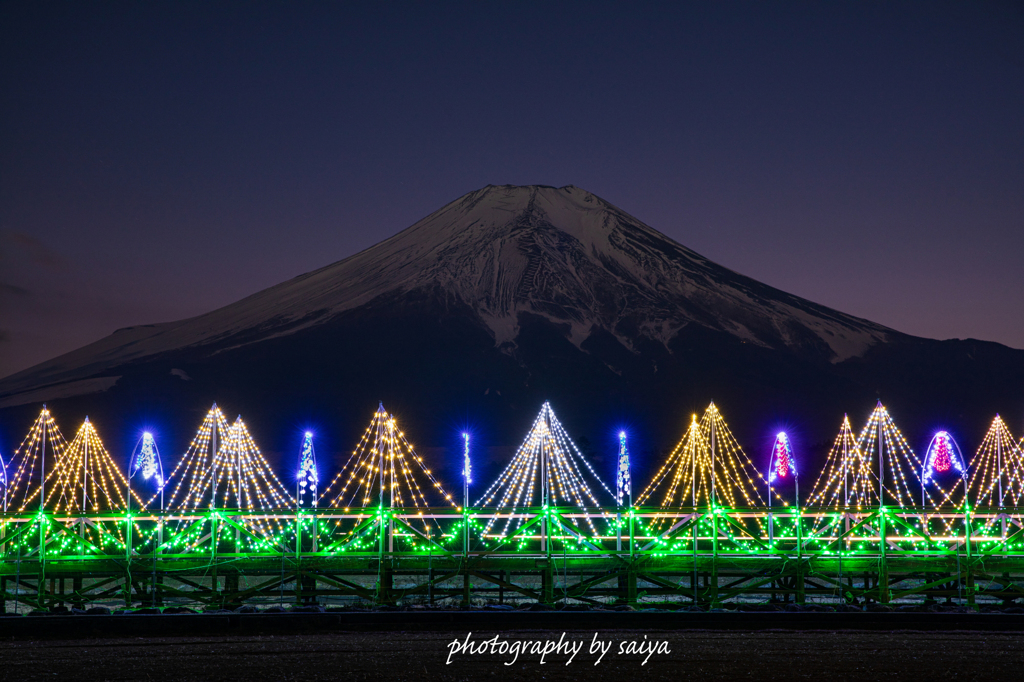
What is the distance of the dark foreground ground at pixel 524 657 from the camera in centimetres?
2411

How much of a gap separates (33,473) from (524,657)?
103439 millimetres

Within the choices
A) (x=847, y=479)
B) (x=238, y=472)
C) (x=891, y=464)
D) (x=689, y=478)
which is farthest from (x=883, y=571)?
(x=847, y=479)

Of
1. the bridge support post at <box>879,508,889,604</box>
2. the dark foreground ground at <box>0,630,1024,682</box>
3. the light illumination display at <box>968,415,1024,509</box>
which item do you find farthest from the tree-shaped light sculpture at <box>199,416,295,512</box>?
the light illumination display at <box>968,415,1024,509</box>

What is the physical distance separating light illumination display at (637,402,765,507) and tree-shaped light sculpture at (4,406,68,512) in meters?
28.7

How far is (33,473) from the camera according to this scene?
117m

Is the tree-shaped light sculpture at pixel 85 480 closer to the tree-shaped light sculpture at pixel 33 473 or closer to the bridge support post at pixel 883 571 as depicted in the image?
the tree-shaped light sculpture at pixel 33 473

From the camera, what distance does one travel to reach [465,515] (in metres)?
41.4

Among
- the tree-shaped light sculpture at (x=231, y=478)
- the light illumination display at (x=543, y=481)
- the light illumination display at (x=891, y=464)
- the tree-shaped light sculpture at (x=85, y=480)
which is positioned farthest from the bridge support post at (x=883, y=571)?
the tree-shaped light sculpture at (x=85, y=480)

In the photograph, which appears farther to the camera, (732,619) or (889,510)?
(889,510)

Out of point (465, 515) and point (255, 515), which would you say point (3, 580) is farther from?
point (465, 515)

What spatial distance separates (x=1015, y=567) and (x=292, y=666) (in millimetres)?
29209

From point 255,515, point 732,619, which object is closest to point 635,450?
point 255,515

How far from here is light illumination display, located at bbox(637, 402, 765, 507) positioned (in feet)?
176

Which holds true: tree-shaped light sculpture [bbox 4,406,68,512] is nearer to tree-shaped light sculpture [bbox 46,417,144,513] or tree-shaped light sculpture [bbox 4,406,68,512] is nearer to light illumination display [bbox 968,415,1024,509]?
tree-shaped light sculpture [bbox 46,417,144,513]
